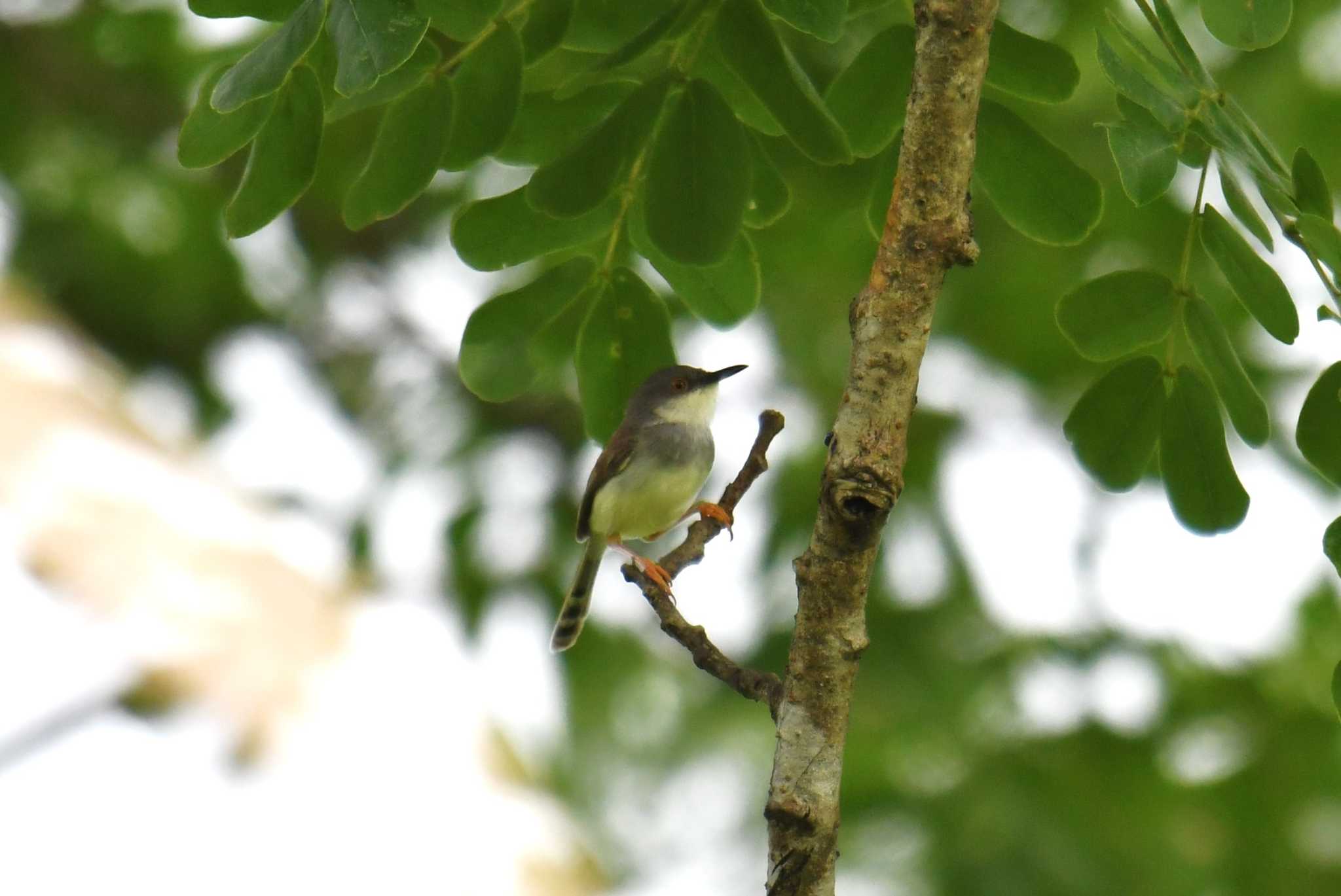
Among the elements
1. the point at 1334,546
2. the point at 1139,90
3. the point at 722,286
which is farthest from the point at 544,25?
the point at 1334,546

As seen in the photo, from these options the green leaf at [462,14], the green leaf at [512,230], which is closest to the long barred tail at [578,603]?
the green leaf at [512,230]

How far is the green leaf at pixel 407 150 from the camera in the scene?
8.01 feet

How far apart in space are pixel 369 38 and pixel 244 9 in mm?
488

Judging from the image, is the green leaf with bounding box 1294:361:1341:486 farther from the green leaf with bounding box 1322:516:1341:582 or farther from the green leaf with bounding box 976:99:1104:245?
the green leaf with bounding box 976:99:1104:245

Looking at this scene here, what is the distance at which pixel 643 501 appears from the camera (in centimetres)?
430

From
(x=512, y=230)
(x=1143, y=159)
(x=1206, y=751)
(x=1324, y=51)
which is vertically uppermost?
(x=1324, y=51)

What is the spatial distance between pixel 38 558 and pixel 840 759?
13.7ft

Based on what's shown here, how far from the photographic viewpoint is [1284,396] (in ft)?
19.6

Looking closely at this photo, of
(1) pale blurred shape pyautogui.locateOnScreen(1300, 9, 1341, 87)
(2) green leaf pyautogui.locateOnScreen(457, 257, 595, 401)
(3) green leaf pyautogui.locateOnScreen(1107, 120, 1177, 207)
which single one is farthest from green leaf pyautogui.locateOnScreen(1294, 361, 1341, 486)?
(1) pale blurred shape pyautogui.locateOnScreen(1300, 9, 1341, 87)

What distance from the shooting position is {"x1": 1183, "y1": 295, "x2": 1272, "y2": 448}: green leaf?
248 centimetres

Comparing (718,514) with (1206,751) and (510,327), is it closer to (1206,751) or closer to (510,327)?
(510,327)

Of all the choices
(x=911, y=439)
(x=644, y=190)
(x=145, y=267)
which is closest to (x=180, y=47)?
(x=145, y=267)

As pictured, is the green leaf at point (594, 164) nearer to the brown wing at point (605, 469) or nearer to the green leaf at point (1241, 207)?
the green leaf at point (1241, 207)

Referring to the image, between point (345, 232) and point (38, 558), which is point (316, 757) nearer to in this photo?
point (38, 558)
